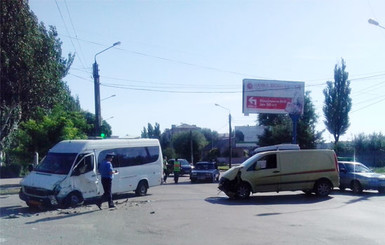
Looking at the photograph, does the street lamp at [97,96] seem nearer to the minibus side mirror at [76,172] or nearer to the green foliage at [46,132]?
the green foliage at [46,132]

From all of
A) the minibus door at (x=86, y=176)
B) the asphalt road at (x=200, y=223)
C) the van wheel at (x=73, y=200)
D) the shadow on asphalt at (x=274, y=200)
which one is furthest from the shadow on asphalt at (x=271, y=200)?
the van wheel at (x=73, y=200)

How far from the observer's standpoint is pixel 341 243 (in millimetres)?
9227

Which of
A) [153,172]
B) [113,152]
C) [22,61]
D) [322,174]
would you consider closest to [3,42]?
[22,61]

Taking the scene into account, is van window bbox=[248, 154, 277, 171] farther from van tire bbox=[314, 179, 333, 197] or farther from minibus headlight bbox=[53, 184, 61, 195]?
minibus headlight bbox=[53, 184, 61, 195]

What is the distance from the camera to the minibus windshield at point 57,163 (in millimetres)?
15500

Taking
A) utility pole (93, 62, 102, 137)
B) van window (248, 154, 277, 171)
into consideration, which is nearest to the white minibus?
van window (248, 154, 277, 171)

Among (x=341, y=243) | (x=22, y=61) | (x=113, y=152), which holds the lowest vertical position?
(x=341, y=243)

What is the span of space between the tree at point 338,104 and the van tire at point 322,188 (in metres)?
37.9

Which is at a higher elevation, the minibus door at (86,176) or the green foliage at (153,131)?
the green foliage at (153,131)

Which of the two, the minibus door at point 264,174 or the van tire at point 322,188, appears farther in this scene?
the van tire at point 322,188

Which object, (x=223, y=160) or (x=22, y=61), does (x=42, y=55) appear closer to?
(x=22, y=61)

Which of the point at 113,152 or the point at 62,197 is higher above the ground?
the point at 113,152

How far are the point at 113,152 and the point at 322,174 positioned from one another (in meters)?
8.84

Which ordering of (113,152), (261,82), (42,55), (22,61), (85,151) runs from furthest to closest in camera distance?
(261,82), (42,55), (22,61), (113,152), (85,151)
